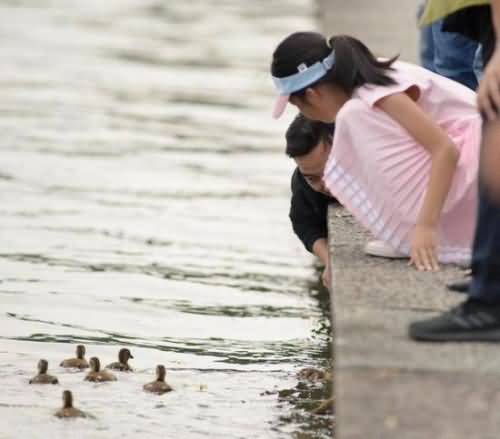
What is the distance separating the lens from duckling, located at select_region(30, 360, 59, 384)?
6.64 meters

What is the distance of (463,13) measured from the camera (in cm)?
548

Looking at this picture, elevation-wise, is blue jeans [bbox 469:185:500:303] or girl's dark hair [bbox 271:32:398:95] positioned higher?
girl's dark hair [bbox 271:32:398:95]

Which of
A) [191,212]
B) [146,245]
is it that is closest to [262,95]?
[191,212]

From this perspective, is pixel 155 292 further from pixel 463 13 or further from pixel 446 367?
pixel 446 367

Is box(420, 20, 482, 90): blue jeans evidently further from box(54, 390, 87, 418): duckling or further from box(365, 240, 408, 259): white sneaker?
box(54, 390, 87, 418): duckling

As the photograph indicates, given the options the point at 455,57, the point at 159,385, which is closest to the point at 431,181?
the point at 159,385

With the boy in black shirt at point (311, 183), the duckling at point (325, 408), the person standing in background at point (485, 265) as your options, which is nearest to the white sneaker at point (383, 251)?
the boy in black shirt at point (311, 183)

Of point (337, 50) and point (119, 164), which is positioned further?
point (119, 164)

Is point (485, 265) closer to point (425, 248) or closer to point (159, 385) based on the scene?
point (425, 248)

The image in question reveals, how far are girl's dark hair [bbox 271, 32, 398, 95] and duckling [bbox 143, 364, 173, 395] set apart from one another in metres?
1.22

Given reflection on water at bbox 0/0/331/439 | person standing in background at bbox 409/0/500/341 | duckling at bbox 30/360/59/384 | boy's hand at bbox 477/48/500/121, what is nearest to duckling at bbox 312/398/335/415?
reflection on water at bbox 0/0/331/439

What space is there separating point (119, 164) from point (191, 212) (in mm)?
1594

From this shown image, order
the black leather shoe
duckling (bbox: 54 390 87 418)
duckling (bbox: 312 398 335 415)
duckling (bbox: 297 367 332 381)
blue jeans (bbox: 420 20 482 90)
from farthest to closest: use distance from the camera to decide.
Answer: blue jeans (bbox: 420 20 482 90), duckling (bbox: 297 367 332 381), duckling (bbox: 312 398 335 415), duckling (bbox: 54 390 87 418), the black leather shoe

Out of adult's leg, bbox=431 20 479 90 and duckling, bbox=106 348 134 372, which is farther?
adult's leg, bbox=431 20 479 90
